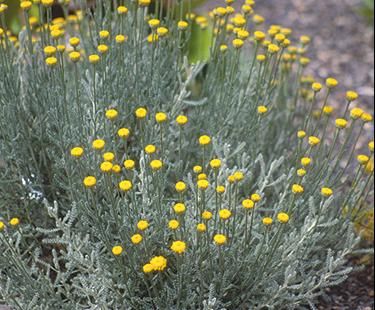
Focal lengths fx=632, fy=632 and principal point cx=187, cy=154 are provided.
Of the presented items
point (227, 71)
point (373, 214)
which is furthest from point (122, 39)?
point (373, 214)

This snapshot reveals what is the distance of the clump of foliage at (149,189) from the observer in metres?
2.29

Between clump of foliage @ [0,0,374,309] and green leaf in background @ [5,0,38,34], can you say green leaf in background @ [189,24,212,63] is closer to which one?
clump of foliage @ [0,0,374,309]

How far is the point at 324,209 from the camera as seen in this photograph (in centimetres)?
240

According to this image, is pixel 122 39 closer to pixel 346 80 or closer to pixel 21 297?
pixel 21 297

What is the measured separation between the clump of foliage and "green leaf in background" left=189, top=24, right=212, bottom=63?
94 centimetres

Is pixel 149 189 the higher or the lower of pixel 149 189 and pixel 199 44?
the higher

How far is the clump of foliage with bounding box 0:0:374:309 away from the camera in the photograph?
229 cm

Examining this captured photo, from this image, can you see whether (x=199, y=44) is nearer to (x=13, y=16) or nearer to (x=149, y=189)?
(x=13, y=16)

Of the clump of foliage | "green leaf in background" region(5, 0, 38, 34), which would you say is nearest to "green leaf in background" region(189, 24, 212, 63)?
the clump of foliage

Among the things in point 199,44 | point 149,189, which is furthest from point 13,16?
point 149,189

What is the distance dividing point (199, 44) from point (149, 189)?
1.97 m

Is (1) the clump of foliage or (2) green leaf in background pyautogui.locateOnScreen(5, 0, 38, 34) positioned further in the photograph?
(2) green leaf in background pyautogui.locateOnScreen(5, 0, 38, 34)

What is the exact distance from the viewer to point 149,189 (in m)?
2.45

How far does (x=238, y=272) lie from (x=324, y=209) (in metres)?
0.42
